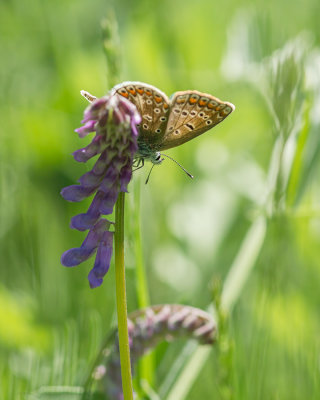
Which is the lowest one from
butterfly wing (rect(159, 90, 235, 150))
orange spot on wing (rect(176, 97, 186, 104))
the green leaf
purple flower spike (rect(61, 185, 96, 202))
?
the green leaf

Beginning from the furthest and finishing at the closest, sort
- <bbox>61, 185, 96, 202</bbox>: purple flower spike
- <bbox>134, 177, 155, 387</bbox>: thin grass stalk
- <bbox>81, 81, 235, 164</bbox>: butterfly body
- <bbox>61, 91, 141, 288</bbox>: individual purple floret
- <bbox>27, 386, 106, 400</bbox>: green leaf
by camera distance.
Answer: <bbox>134, 177, 155, 387</bbox>: thin grass stalk, <bbox>27, 386, 106, 400</bbox>: green leaf, <bbox>81, 81, 235, 164</bbox>: butterfly body, <bbox>61, 185, 96, 202</bbox>: purple flower spike, <bbox>61, 91, 141, 288</bbox>: individual purple floret

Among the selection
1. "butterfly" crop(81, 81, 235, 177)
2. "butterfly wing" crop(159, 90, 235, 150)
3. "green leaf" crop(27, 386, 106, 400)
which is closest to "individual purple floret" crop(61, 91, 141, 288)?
"butterfly" crop(81, 81, 235, 177)

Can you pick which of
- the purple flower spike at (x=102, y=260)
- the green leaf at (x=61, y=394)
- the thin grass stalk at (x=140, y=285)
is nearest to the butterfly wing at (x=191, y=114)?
the thin grass stalk at (x=140, y=285)

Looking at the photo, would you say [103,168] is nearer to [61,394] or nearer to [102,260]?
[102,260]

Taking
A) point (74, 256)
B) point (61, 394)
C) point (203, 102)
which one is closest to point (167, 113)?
point (203, 102)

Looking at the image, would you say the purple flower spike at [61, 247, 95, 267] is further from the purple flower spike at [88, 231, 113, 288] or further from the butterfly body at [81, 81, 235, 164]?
the butterfly body at [81, 81, 235, 164]

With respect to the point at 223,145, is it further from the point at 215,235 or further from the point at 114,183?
the point at 114,183

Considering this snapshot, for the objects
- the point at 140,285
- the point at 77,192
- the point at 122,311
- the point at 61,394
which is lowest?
the point at 61,394
